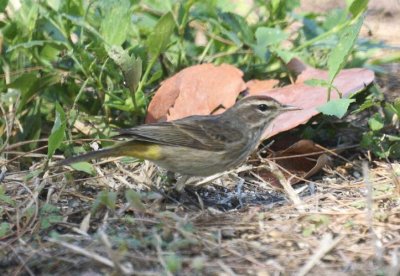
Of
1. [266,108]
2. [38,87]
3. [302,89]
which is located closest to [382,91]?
[302,89]

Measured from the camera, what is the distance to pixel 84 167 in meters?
5.12

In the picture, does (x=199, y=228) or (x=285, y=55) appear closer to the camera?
(x=199, y=228)

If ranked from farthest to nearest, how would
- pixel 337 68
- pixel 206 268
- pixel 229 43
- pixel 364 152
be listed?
pixel 229 43, pixel 364 152, pixel 337 68, pixel 206 268

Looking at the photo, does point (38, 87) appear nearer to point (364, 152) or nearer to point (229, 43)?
point (229, 43)

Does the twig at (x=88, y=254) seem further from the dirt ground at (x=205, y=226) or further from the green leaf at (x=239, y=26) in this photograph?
the green leaf at (x=239, y=26)

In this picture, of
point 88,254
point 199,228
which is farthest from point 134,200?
point 88,254

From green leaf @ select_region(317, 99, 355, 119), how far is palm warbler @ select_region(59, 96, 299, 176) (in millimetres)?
272

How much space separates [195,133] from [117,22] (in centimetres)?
95

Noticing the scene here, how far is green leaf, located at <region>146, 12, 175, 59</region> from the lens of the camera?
5816 mm

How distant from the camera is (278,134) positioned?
570cm

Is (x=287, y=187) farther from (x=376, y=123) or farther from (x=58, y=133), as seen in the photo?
(x=58, y=133)

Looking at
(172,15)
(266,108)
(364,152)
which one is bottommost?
(364,152)

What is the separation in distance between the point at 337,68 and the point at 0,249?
2.37 meters

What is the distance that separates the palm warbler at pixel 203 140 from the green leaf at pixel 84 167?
0.31 metres
